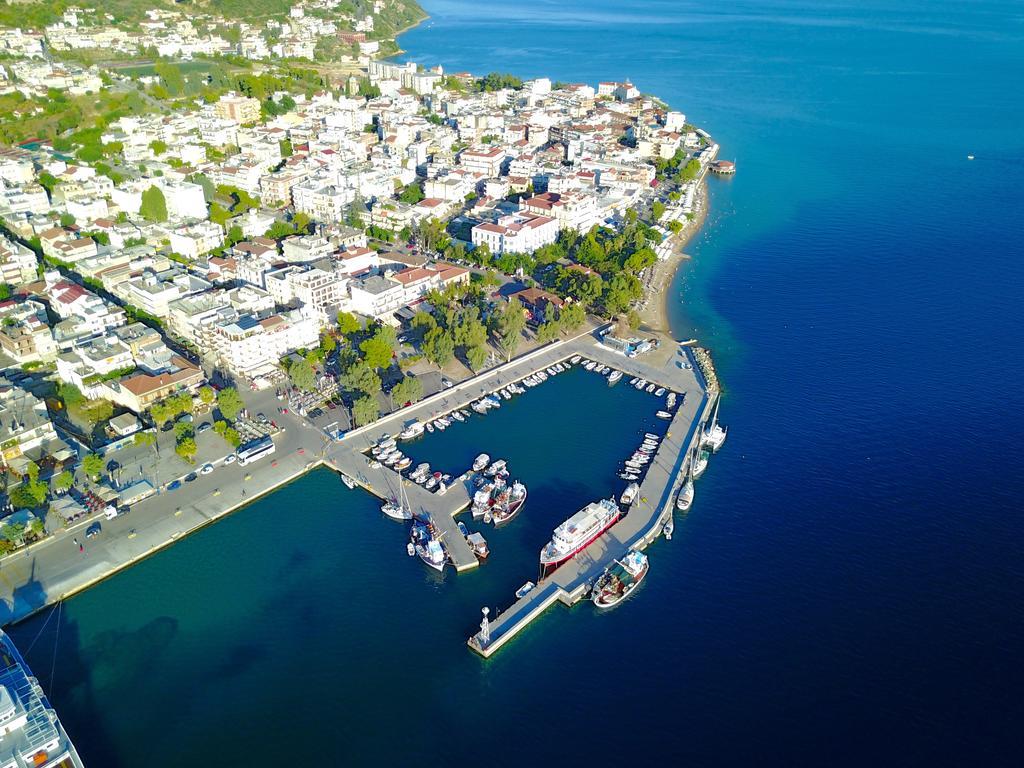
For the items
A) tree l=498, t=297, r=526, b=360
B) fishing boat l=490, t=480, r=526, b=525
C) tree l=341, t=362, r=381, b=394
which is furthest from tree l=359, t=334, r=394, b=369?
fishing boat l=490, t=480, r=526, b=525

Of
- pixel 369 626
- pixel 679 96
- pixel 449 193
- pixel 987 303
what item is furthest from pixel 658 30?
pixel 369 626

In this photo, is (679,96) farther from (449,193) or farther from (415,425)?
(415,425)

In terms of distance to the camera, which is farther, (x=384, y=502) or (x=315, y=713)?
(x=384, y=502)

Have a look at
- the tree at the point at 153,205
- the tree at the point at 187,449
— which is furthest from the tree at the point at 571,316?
the tree at the point at 153,205

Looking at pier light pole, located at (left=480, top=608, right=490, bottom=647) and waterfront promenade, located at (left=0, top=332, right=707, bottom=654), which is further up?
pier light pole, located at (left=480, top=608, right=490, bottom=647)

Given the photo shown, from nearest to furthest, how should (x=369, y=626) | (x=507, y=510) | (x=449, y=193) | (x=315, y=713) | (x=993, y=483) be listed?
(x=315, y=713) → (x=369, y=626) → (x=507, y=510) → (x=993, y=483) → (x=449, y=193)

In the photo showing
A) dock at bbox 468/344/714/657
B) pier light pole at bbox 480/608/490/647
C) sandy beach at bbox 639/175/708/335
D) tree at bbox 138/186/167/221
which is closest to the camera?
pier light pole at bbox 480/608/490/647

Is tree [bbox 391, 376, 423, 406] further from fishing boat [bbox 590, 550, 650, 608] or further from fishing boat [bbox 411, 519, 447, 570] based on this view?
fishing boat [bbox 590, 550, 650, 608]

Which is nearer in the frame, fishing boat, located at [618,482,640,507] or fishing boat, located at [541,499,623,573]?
fishing boat, located at [541,499,623,573]
